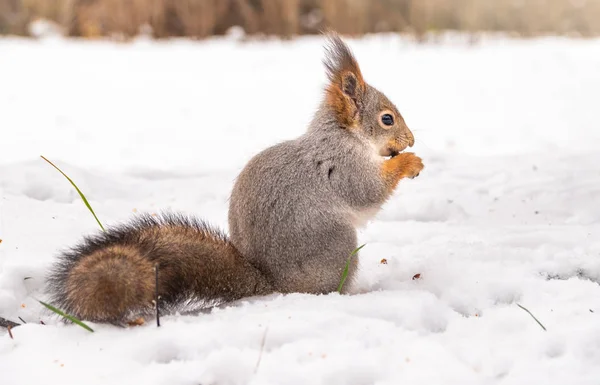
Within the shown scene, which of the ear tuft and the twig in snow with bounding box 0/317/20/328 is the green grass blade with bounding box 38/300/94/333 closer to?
the twig in snow with bounding box 0/317/20/328

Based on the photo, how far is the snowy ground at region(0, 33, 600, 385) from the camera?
6.08ft

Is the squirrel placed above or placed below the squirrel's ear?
below

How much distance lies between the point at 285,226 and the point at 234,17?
25.2 feet

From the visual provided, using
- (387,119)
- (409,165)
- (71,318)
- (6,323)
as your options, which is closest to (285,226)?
(409,165)

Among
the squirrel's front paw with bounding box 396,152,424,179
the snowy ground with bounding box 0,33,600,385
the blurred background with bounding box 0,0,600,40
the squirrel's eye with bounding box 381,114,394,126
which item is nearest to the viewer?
the snowy ground with bounding box 0,33,600,385

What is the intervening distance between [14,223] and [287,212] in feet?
3.95

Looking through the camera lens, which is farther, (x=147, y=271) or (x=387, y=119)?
(x=387, y=119)

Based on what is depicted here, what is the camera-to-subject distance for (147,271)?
6.50 feet

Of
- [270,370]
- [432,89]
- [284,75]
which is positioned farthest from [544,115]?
[270,370]

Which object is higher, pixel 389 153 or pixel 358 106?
pixel 358 106

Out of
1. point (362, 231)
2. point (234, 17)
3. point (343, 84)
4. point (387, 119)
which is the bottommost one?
point (362, 231)

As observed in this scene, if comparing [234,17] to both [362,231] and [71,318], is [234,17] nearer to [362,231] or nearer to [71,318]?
[362,231]

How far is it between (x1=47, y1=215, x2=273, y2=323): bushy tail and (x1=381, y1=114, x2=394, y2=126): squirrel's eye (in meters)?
0.69

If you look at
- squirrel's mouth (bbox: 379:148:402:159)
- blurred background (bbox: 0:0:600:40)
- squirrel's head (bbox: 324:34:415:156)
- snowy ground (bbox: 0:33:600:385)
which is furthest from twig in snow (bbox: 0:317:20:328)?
blurred background (bbox: 0:0:600:40)
